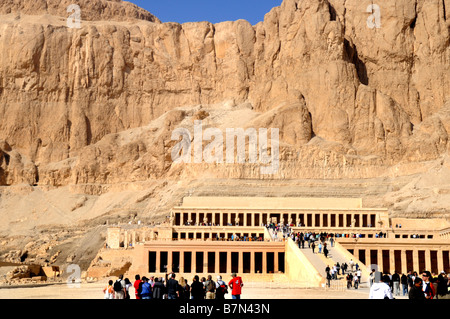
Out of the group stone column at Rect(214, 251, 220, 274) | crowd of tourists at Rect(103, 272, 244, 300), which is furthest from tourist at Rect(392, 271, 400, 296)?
stone column at Rect(214, 251, 220, 274)

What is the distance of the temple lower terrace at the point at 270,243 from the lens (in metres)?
61.0

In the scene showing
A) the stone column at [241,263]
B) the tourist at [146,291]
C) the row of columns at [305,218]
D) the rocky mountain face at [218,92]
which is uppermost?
the rocky mountain face at [218,92]

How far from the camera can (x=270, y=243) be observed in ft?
210

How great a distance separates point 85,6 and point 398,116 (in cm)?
7799

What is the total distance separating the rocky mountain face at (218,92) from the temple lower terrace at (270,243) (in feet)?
33.6

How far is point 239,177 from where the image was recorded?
A: 10969 centimetres

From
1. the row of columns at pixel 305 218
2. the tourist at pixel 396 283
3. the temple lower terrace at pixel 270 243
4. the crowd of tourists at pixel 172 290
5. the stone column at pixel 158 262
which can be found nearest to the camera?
the crowd of tourists at pixel 172 290

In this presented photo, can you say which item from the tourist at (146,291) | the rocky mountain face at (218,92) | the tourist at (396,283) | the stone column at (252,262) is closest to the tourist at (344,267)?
the tourist at (396,283)

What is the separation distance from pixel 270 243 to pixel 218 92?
87790 millimetres

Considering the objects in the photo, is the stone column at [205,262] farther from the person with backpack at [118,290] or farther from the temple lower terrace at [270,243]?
the person with backpack at [118,290]
